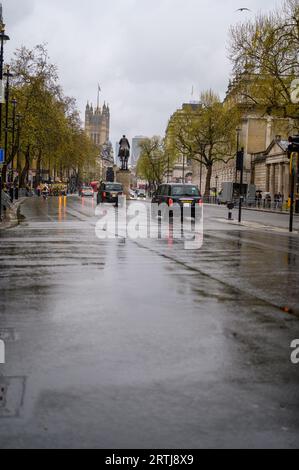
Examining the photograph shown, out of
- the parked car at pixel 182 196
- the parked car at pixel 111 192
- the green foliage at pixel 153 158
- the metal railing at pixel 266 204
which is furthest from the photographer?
the green foliage at pixel 153 158

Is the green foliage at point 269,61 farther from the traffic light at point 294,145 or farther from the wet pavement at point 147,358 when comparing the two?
the wet pavement at point 147,358

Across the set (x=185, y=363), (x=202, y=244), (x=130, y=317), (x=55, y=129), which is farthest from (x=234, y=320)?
(x=55, y=129)

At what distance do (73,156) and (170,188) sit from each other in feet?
224

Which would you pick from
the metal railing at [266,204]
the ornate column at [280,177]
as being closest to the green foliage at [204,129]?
the ornate column at [280,177]

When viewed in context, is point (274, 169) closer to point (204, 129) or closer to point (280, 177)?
point (280, 177)

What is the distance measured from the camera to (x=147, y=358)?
6.04 metres

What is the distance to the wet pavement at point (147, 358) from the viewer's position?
14.0ft

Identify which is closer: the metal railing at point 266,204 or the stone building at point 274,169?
the metal railing at point 266,204

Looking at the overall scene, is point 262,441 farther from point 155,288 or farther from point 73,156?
point 73,156

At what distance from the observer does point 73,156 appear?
335 feet

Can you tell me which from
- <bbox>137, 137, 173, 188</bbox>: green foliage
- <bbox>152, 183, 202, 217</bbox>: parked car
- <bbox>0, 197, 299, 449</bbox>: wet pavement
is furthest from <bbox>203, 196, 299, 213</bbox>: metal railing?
<bbox>0, 197, 299, 449</bbox>: wet pavement

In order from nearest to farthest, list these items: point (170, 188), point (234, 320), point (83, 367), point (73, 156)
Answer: point (83, 367)
point (234, 320)
point (170, 188)
point (73, 156)

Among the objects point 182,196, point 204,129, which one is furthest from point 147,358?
point 204,129

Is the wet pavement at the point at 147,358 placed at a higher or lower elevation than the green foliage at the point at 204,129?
lower
